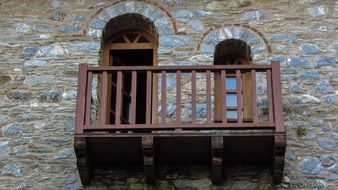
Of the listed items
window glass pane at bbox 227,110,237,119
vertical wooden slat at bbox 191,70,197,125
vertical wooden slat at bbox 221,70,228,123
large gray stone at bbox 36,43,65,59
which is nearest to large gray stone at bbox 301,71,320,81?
window glass pane at bbox 227,110,237,119

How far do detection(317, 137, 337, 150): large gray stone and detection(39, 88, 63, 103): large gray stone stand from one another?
3420 mm

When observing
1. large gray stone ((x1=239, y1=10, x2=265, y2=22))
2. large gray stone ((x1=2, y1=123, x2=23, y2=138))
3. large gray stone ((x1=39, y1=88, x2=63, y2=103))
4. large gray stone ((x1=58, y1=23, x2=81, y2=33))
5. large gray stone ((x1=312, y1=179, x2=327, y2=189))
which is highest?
large gray stone ((x1=239, y1=10, x2=265, y2=22))

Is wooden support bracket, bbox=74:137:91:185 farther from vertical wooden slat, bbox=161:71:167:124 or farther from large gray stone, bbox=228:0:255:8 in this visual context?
large gray stone, bbox=228:0:255:8

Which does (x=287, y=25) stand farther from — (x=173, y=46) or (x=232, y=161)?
(x=232, y=161)

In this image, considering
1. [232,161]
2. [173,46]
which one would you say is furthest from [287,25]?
[232,161]

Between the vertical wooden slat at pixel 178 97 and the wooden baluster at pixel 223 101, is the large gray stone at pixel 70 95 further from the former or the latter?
the wooden baluster at pixel 223 101

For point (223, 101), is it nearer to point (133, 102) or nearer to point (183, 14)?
point (133, 102)

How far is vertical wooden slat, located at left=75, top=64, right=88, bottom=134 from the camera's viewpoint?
1098cm

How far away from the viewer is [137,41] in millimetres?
13031

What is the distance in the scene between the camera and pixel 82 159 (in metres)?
11.2

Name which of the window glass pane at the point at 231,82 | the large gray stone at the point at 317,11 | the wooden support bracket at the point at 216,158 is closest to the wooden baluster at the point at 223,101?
the wooden support bracket at the point at 216,158

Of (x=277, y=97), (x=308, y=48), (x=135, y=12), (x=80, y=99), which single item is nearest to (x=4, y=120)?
(x=80, y=99)

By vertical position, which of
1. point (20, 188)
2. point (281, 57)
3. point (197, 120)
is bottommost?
point (20, 188)

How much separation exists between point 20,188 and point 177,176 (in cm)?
195
